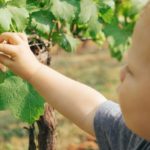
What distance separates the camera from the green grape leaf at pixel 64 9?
7.12ft

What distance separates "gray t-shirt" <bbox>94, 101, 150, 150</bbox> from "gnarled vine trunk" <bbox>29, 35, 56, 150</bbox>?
0.56 meters

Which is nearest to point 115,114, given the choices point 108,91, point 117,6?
point 117,6

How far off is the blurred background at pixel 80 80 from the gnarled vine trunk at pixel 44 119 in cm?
13

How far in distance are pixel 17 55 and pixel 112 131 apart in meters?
0.38

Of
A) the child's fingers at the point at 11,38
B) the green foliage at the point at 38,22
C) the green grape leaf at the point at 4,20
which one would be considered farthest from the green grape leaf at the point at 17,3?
the child's fingers at the point at 11,38

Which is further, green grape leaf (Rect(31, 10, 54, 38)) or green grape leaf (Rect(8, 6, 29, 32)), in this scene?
green grape leaf (Rect(31, 10, 54, 38))

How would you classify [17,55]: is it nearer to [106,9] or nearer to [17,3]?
[17,3]

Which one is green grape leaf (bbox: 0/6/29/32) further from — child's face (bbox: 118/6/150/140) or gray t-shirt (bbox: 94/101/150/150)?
child's face (bbox: 118/6/150/140)

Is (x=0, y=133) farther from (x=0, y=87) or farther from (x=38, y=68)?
(x=38, y=68)

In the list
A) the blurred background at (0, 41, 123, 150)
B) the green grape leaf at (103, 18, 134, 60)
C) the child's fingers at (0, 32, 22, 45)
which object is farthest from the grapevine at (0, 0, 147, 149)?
the blurred background at (0, 41, 123, 150)

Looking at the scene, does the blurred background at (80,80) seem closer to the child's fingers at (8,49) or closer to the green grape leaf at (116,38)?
the green grape leaf at (116,38)

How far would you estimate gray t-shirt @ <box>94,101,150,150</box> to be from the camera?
171cm

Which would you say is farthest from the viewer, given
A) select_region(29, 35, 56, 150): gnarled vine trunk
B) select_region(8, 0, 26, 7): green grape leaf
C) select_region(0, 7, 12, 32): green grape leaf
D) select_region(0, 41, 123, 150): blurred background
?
select_region(0, 41, 123, 150): blurred background

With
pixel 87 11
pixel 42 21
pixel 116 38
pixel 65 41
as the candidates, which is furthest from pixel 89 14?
pixel 116 38
